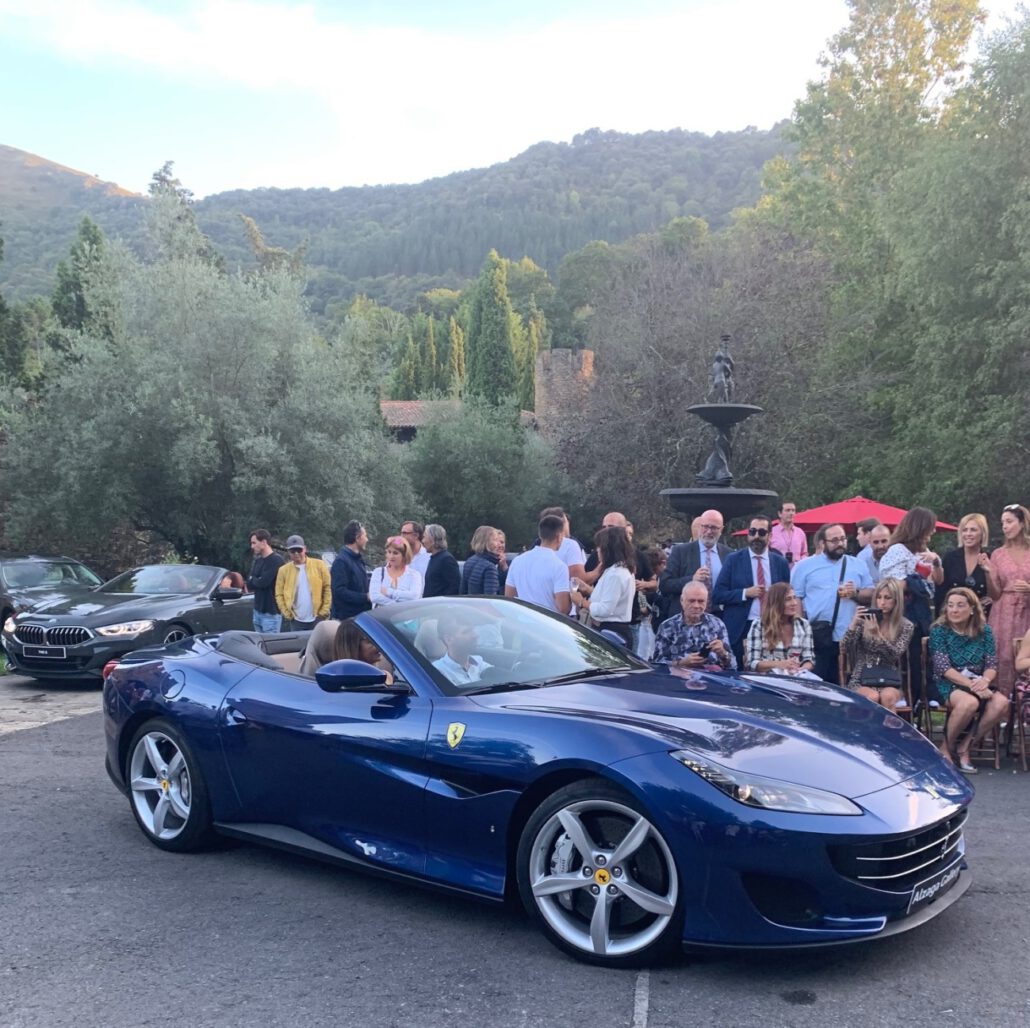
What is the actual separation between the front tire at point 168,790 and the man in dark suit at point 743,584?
4.50 m

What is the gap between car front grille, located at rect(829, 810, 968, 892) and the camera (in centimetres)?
389

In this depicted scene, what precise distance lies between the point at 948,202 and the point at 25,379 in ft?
78.7

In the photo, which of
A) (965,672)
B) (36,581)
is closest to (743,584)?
(965,672)

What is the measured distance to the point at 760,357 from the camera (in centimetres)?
Result: 3072

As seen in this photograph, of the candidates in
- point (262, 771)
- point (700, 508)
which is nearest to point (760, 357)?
point (700, 508)

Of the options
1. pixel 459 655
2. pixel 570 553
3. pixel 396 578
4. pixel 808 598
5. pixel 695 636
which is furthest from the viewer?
pixel 396 578

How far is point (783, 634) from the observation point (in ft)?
26.8

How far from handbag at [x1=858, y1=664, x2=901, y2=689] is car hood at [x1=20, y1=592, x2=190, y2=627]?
8.26 metres

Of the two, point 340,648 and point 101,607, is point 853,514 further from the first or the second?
point 340,648

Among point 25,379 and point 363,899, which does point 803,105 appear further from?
point 363,899

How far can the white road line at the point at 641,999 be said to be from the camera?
12.0 ft

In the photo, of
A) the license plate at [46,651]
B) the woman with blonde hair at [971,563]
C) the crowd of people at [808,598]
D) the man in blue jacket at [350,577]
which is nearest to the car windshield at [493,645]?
the crowd of people at [808,598]

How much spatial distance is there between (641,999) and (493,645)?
1859 mm

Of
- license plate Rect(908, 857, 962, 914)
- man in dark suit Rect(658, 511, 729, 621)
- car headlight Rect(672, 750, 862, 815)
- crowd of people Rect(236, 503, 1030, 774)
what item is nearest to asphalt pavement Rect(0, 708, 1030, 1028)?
license plate Rect(908, 857, 962, 914)
